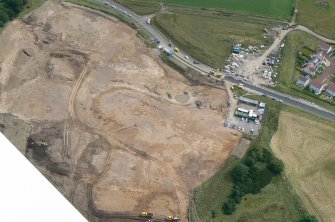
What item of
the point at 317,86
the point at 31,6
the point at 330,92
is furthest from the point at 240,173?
the point at 31,6

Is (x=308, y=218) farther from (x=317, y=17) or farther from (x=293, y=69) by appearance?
(x=317, y=17)

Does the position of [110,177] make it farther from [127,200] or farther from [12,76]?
[12,76]

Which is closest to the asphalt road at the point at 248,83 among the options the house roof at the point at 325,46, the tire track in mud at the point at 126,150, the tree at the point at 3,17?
the house roof at the point at 325,46

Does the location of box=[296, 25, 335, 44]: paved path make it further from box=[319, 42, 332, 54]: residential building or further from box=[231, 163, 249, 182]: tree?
box=[231, 163, 249, 182]: tree

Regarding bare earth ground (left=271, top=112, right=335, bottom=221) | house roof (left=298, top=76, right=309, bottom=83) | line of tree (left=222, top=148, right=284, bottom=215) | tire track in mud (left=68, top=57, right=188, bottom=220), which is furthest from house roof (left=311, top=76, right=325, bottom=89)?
tire track in mud (left=68, top=57, right=188, bottom=220)

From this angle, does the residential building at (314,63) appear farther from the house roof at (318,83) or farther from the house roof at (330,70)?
the house roof at (318,83)

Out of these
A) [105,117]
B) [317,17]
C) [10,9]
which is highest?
[317,17]

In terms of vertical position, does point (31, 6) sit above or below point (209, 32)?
below

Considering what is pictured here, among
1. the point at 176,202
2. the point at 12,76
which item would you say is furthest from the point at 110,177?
the point at 12,76
